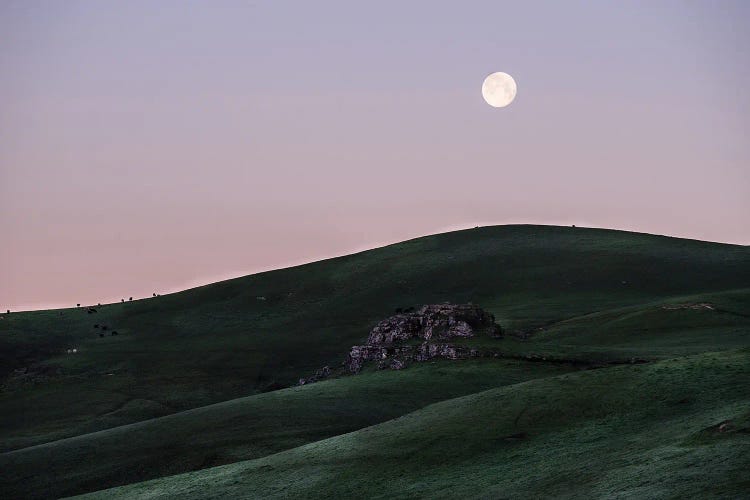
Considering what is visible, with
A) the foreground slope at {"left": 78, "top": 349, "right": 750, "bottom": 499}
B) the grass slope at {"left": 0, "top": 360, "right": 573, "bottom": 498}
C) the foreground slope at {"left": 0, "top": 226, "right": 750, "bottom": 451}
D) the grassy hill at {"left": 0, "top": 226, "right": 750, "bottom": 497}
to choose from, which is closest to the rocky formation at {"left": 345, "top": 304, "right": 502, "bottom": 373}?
the grassy hill at {"left": 0, "top": 226, "right": 750, "bottom": 497}

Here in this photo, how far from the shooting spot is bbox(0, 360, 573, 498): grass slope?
5634cm

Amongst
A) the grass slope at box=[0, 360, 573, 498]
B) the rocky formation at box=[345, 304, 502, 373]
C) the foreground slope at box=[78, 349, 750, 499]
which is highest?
the rocky formation at box=[345, 304, 502, 373]

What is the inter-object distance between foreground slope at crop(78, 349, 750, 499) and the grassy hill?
5.24ft

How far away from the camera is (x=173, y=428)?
63.2 metres

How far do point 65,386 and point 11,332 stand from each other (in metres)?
31.5

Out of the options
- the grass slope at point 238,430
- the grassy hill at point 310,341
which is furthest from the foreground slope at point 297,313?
the grass slope at point 238,430

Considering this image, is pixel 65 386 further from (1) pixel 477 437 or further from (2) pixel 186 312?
(1) pixel 477 437

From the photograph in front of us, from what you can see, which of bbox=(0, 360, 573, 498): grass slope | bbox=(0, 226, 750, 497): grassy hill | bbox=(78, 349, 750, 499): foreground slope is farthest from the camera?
bbox=(0, 226, 750, 497): grassy hill

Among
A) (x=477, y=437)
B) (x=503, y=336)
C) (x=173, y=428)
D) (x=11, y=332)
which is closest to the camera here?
Answer: (x=477, y=437)

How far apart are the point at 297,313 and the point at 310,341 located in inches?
711

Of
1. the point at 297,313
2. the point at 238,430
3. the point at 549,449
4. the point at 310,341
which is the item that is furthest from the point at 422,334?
the point at 297,313

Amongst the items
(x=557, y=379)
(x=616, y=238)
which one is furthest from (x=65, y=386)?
(x=616, y=238)

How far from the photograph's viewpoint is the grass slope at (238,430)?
185ft

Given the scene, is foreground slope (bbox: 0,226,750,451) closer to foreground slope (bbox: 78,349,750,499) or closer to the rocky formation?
the rocky formation
